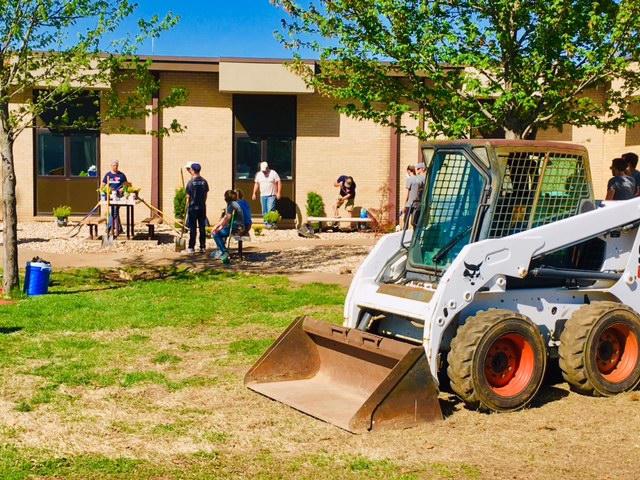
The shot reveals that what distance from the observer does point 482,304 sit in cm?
764

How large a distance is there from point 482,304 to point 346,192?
1782 cm

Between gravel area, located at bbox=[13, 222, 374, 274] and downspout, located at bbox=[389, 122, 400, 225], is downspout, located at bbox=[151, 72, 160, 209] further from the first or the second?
downspout, located at bbox=[389, 122, 400, 225]

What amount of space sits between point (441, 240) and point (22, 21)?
7731 millimetres

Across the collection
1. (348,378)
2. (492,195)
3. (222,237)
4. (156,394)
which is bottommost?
(156,394)

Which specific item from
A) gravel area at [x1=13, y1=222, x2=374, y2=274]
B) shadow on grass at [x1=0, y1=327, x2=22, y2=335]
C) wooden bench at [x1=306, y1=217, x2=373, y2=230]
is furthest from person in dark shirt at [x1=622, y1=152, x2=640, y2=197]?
wooden bench at [x1=306, y1=217, x2=373, y2=230]

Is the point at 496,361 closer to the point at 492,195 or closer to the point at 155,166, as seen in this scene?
the point at 492,195

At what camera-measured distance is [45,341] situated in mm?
10203

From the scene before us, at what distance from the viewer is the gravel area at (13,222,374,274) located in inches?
680

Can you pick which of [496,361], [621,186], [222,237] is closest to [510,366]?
[496,361]

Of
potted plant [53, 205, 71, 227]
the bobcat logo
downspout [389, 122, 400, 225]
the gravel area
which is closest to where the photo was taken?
the bobcat logo

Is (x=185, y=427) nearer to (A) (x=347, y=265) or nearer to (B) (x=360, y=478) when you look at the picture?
(B) (x=360, y=478)

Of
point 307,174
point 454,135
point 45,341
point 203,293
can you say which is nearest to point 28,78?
point 203,293

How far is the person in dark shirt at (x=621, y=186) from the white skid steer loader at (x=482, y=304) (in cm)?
176

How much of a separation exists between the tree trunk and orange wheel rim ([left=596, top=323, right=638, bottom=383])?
8.57 metres
